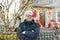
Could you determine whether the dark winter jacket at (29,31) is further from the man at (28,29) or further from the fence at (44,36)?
the fence at (44,36)

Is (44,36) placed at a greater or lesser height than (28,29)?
lesser

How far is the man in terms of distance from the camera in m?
5.63

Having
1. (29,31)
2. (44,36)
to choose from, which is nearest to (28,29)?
(29,31)

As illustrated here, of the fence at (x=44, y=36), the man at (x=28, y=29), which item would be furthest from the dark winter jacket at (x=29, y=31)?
the fence at (x=44, y=36)

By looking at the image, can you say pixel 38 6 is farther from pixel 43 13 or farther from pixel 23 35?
pixel 23 35

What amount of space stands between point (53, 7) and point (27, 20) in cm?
1513

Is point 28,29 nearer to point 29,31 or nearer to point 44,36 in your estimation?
point 29,31

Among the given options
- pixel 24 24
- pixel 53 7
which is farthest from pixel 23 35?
pixel 53 7

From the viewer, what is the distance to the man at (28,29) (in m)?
5.63

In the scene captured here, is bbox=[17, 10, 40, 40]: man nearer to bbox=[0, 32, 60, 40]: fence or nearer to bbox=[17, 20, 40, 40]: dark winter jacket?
bbox=[17, 20, 40, 40]: dark winter jacket

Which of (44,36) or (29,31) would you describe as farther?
(44,36)

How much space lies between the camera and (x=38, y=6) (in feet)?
68.9

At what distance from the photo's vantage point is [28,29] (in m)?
5.73

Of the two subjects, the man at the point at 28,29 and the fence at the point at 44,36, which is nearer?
the man at the point at 28,29
